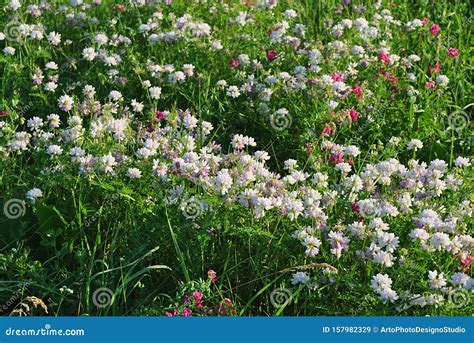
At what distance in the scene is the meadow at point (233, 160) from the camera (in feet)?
13.0

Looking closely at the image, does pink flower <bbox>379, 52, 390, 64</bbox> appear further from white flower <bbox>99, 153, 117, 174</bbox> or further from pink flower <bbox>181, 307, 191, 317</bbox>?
pink flower <bbox>181, 307, 191, 317</bbox>

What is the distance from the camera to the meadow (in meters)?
3.97

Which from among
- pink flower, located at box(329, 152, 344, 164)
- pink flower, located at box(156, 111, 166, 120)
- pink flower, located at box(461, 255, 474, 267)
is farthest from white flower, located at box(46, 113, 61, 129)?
pink flower, located at box(461, 255, 474, 267)

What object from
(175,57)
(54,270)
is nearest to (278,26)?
(175,57)

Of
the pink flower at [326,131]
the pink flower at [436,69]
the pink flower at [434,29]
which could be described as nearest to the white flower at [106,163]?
the pink flower at [326,131]

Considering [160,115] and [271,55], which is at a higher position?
[271,55]

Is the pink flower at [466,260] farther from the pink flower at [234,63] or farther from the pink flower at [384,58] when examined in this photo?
the pink flower at [234,63]

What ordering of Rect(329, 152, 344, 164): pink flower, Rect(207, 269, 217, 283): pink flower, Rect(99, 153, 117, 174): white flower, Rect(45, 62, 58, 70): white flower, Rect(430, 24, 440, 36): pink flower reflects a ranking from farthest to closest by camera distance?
1. Rect(430, 24, 440, 36): pink flower
2. Rect(45, 62, 58, 70): white flower
3. Rect(329, 152, 344, 164): pink flower
4. Rect(99, 153, 117, 174): white flower
5. Rect(207, 269, 217, 283): pink flower

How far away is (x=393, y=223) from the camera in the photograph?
13.6ft

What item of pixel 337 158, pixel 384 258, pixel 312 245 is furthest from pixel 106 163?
pixel 384 258

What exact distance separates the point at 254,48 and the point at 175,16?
0.63 m

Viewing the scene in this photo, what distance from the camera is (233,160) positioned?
449 cm

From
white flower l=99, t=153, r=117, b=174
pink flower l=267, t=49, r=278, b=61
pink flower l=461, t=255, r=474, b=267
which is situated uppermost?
white flower l=99, t=153, r=117, b=174

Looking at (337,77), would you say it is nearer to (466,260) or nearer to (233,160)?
(233,160)
